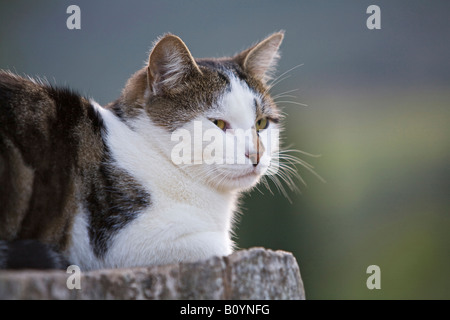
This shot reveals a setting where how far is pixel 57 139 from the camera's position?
201 cm

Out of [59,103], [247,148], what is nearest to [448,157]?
[247,148]

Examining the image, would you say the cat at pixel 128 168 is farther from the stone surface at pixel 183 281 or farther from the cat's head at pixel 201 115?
the stone surface at pixel 183 281

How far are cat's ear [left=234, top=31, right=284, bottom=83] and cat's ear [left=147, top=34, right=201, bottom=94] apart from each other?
16.7 inches

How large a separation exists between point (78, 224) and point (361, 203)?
14.1ft

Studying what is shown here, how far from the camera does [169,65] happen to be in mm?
2299

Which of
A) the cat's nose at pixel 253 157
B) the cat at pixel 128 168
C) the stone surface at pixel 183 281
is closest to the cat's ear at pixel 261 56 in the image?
the cat at pixel 128 168

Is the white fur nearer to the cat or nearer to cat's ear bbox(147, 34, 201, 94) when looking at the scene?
the cat

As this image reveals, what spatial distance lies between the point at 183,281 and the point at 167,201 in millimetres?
651

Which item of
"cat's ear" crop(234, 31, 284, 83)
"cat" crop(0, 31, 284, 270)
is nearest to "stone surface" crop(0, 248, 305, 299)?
"cat" crop(0, 31, 284, 270)

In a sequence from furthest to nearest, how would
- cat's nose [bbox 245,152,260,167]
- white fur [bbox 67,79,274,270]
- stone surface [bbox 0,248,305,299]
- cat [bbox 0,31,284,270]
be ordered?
1. cat's nose [bbox 245,152,260,167]
2. white fur [bbox 67,79,274,270]
3. cat [bbox 0,31,284,270]
4. stone surface [bbox 0,248,305,299]

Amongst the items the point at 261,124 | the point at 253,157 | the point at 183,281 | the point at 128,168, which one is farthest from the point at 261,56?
the point at 183,281

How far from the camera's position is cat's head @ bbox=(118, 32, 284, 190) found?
2215 mm

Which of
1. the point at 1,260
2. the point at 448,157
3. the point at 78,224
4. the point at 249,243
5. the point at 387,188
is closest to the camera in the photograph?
the point at 1,260

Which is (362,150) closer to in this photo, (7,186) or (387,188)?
(387,188)
